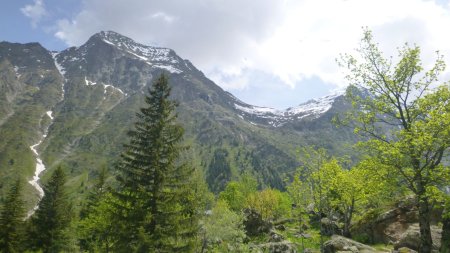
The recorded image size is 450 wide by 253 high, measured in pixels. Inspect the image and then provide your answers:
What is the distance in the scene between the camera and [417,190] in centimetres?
2167

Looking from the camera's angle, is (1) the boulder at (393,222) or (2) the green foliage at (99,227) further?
(1) the boulder at (393,222)

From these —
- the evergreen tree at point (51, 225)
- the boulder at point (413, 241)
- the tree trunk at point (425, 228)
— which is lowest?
the evergreen tree at point (51, 225)

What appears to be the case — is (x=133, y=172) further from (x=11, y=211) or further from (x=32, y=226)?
(x=32, y=226)

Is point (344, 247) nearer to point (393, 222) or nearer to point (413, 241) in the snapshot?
point (413, 241)

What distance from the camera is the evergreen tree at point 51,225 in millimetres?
54844

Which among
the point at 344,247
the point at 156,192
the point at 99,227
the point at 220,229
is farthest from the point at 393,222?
the point at 99,227

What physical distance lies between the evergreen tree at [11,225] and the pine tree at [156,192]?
31.8m

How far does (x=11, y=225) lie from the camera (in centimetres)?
5006

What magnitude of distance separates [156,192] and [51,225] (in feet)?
128

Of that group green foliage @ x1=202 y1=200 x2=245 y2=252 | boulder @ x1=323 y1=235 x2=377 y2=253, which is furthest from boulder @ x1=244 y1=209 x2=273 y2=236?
boulder @ x1=323 y1=235 x2=377 y2=253

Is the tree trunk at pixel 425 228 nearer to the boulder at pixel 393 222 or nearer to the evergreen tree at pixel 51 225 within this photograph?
the boulder at pixel 393 222

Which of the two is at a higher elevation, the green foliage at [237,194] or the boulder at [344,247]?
the green foliage at [237,194]

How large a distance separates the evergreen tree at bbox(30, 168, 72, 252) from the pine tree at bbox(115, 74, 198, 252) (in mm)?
34254

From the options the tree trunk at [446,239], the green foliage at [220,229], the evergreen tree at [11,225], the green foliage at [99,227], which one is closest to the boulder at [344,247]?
the tree trunk at [446,239]
